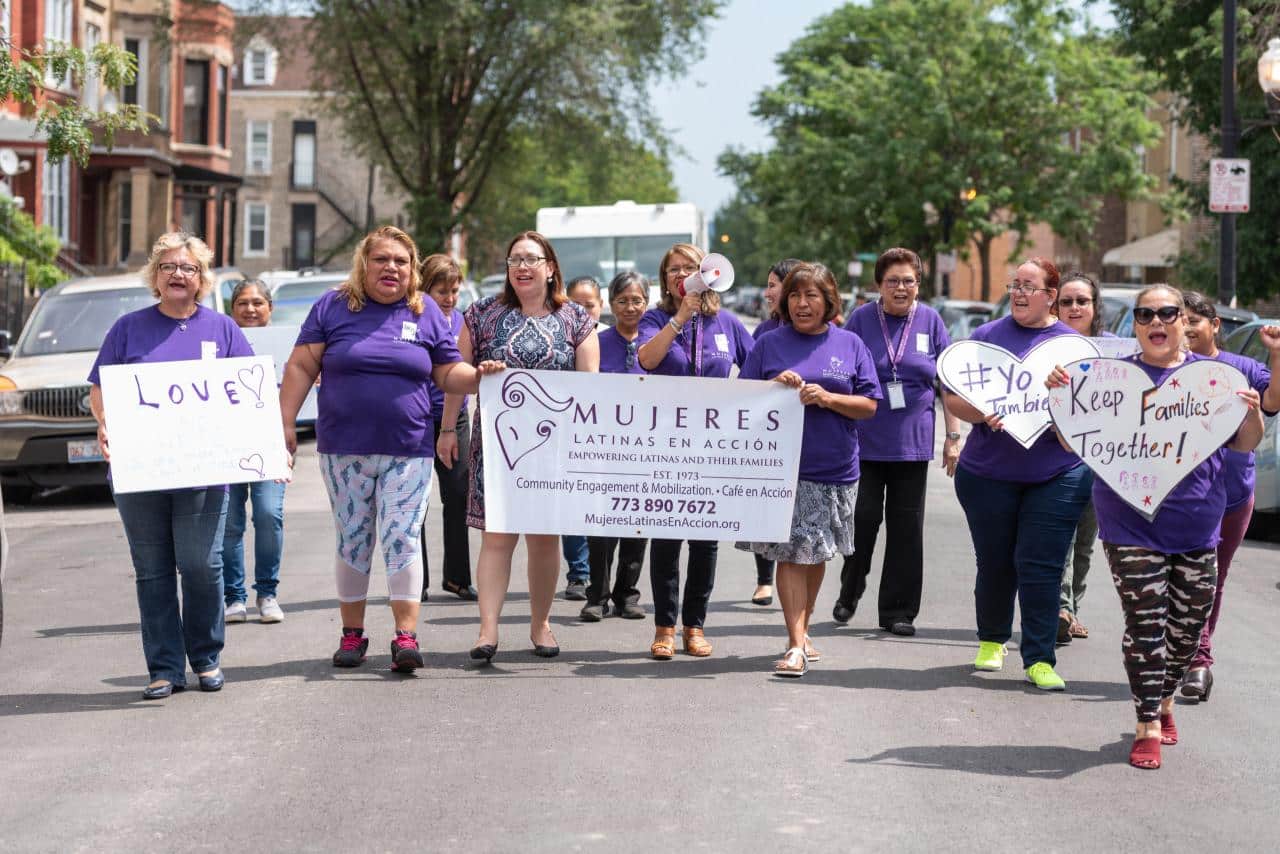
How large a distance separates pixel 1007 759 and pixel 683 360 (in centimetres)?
306

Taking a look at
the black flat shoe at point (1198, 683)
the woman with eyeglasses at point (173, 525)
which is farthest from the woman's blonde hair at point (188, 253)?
the black flat shoe at point (1198, 683)

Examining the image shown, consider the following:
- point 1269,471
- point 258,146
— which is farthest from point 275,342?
point 258,146

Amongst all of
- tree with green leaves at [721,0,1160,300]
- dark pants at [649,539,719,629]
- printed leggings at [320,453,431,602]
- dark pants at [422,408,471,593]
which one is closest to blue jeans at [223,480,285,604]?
dark pants at [422,408,471,593]

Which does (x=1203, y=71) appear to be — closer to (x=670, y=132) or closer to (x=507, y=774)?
(x=670, y=132)

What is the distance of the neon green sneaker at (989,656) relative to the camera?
8.83 metres

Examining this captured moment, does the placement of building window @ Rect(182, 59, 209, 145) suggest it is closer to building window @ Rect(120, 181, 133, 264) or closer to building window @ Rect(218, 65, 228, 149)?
building window @ Rect(218, 65, 228, 149)

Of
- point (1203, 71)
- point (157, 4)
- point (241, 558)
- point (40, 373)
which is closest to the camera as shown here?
point (241, 558)

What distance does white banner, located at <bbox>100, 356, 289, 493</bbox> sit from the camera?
8.01 m

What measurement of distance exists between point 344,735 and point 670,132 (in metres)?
36.5

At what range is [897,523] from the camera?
9.85 m

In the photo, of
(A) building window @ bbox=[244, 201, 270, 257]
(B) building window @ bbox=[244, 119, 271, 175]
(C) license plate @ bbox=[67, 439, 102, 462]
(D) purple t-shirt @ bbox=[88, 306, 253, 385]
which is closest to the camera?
(D) purple t-shirt @ bbox=[88, 306, 253, 385]

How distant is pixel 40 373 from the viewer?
55.4ft

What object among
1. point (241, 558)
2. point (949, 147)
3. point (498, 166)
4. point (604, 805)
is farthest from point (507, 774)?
point (949, 147)

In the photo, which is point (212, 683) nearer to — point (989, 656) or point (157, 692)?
point (157, 692)
